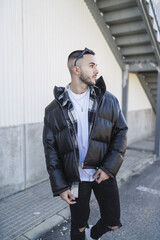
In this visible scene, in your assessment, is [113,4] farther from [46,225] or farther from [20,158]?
[46,225]

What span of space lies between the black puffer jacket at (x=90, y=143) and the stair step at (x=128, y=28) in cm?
414

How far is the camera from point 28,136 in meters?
4.49

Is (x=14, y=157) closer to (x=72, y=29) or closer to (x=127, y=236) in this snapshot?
(x=127, y=236)

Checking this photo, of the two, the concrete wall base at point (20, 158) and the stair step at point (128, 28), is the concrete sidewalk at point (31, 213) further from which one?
the stair step at point (128, 28)

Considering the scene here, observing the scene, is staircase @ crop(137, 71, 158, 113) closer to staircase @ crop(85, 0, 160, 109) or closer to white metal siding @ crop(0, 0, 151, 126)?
staircase @ crop(85, 0, 160, 109)

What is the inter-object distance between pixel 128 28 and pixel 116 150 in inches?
185

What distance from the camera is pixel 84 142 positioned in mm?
2312

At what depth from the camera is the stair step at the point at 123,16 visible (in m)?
5.46

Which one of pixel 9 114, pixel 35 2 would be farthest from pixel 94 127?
pixel 35 2

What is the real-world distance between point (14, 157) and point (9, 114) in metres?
0.85

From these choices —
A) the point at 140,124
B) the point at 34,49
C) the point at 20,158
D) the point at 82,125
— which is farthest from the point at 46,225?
the point at 140,124

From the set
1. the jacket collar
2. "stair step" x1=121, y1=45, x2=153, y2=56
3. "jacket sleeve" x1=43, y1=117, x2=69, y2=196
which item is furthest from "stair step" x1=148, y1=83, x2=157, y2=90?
"jacket sleeve" x1=43, y1=117, x2=69, y2=196

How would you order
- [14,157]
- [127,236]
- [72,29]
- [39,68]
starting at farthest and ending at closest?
[72,29] → [39,68] → [14,157] → [127,236]

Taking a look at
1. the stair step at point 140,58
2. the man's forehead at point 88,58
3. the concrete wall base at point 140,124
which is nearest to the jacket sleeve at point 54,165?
the man's forehead at point 88,58
